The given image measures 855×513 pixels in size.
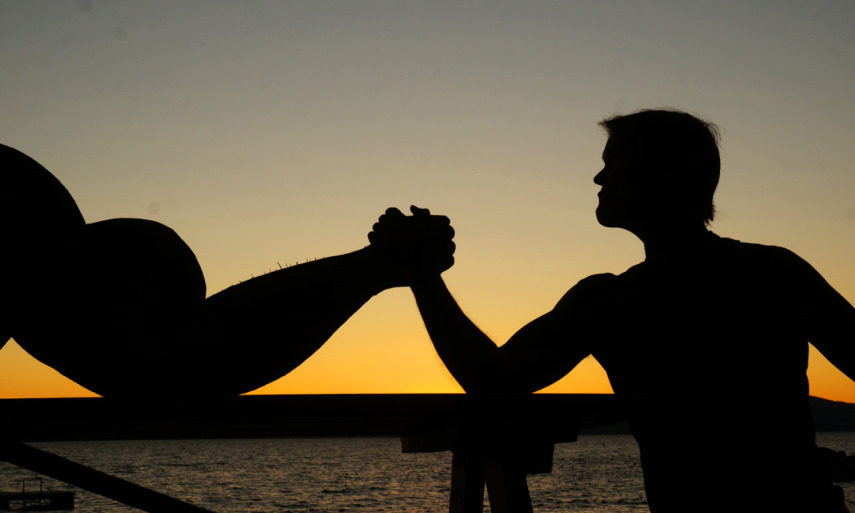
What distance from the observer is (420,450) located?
9.56 ft

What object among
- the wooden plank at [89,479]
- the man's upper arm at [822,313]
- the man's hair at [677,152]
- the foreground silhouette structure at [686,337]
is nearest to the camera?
the foreground silhouette structure at [686,337]

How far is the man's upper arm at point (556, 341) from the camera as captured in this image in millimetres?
2279

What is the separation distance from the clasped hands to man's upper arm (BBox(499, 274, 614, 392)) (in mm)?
332

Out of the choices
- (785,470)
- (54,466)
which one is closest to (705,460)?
(785,470)

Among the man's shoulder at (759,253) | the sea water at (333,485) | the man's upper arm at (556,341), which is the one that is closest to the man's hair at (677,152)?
the man's shoulder at (759,253)

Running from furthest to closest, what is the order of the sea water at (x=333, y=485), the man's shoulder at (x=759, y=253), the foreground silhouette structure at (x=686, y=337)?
the sea water at (x=333, y=485)
the man's shoulder at (x=759, y=253)
the foreground silhouette structure at (x=686, y=337)

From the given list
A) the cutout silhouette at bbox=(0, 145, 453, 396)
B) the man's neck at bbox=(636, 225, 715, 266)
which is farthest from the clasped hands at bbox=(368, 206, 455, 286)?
the man's neck at bbox=(636, 225, 715, 266)

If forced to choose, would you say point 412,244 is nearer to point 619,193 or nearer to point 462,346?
point 462,346

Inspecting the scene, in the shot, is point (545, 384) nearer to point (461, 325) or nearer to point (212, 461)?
point (461, 325)

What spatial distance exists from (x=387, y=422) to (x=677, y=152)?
4.03ft

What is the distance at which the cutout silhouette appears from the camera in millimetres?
1932

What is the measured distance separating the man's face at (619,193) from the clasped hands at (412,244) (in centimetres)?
50

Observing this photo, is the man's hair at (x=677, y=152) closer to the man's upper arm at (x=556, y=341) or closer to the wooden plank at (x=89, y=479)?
the man's upper arm at (x=556, y=341)

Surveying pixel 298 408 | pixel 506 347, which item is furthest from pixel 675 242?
pixel 298 408
